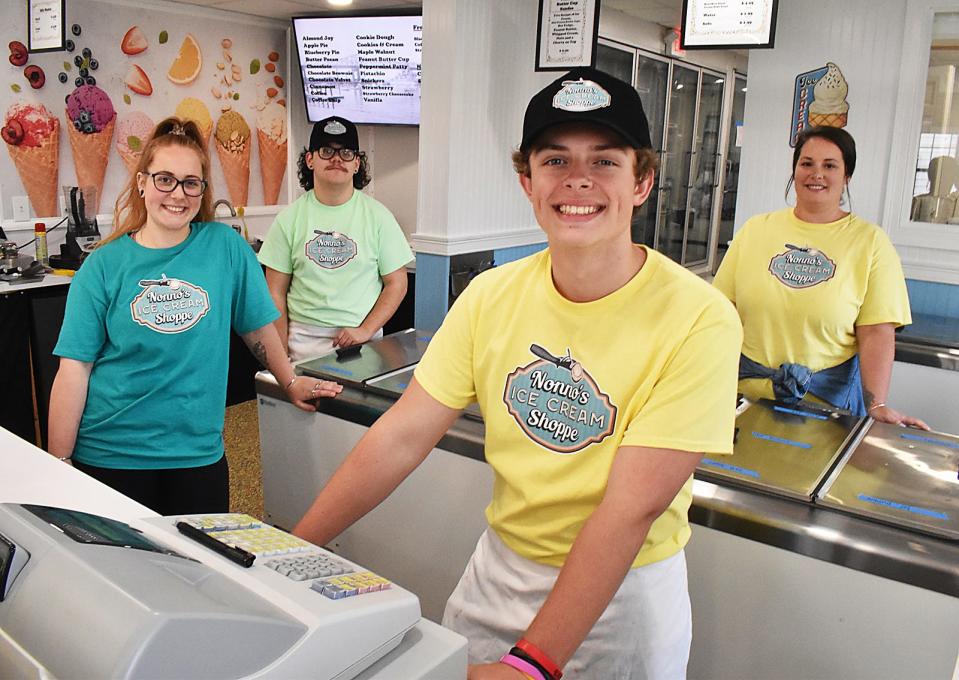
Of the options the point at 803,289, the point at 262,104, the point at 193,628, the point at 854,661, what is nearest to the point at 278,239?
the point at 803,289

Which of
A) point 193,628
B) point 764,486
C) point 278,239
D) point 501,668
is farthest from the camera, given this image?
point 278,239

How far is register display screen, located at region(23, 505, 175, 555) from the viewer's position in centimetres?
84

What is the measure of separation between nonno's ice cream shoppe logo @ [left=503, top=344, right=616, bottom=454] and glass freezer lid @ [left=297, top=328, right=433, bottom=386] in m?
1.18

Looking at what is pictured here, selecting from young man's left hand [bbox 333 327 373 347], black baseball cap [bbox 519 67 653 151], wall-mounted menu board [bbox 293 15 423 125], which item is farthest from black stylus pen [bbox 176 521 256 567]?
wall-mounted menu board [bbox 293 15 423 125]

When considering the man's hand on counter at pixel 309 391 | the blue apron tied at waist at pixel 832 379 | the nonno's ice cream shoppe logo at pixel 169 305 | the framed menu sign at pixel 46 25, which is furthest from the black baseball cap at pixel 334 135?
the framed menu sign at pixel 46 25

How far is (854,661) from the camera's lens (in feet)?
5.40

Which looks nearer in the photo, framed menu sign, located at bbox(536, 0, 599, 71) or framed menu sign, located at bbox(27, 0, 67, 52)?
framed menu sign, located at bbox(536, 0, 599, 71)

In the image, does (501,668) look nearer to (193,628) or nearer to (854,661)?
(193,628)

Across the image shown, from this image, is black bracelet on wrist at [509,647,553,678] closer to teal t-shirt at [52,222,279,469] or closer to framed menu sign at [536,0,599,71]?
teal t-shirt at [52,222,279,469]

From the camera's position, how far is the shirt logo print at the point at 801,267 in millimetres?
2570

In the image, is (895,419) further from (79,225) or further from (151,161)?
(79,225)

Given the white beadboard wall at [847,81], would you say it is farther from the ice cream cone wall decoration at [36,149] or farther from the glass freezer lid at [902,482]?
the ice cream cone wall decoration at [36,149]

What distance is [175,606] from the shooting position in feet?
2.37

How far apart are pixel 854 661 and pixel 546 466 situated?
85 centimetres
